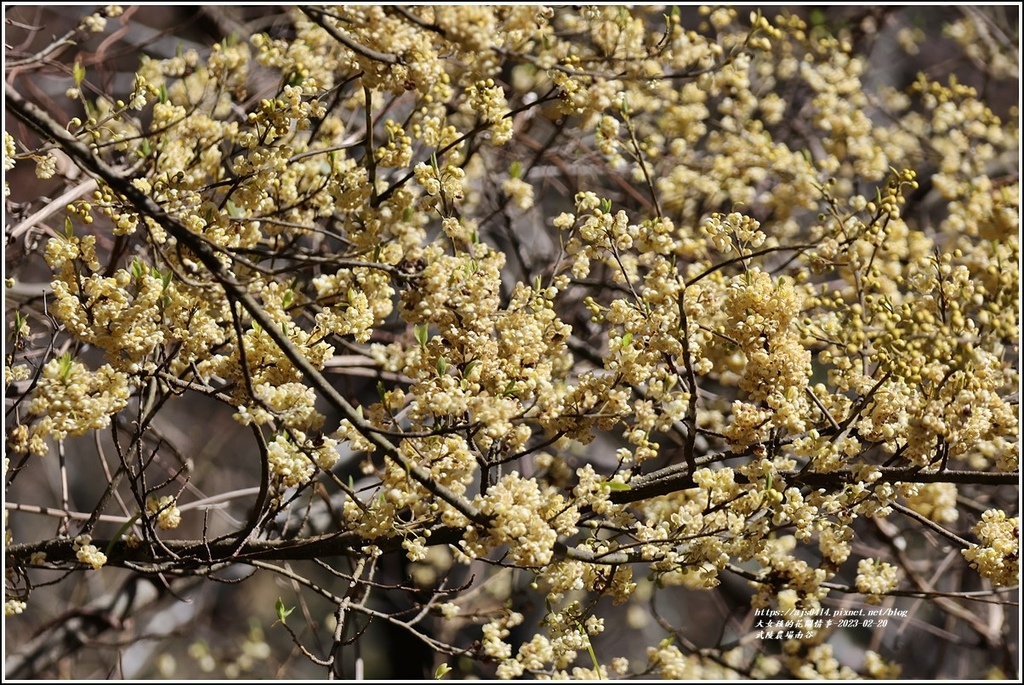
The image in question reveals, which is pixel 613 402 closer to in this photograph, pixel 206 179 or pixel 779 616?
pixel 779 616

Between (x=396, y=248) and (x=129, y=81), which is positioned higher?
(x=129, y=81)

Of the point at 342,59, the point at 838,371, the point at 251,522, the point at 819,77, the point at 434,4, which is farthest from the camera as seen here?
the point at 819,77

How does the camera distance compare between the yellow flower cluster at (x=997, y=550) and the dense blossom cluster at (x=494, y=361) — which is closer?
the dense blossom cluster at (x=494, y=361)

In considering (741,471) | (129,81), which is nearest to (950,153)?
(741,471)

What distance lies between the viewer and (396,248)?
60.0 inches

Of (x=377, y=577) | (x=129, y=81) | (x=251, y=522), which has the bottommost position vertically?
(x=377, y=577)

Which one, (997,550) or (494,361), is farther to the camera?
(997,550)

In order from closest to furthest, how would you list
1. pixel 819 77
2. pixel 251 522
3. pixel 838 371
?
1. pixel 251 522
2. pixel 838 371
3. pixel 819 77

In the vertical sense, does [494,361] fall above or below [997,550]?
above

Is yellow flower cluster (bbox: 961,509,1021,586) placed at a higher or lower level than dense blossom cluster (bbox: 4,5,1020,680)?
lower

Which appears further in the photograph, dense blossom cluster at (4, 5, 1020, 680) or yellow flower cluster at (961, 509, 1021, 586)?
yellow flower cluster at (961, 509, 1021, 586)

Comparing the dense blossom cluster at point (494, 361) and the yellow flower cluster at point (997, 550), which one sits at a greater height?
the dense blossom cluster at point (494, 361)

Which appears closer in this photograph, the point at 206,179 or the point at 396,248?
the point at 396,248

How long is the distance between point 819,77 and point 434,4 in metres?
2.51
